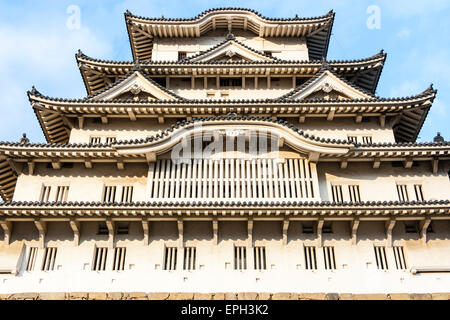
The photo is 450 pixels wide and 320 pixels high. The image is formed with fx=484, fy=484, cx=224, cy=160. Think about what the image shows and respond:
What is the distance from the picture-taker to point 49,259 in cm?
1970

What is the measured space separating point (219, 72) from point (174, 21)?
5837mm

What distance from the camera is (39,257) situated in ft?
64.2

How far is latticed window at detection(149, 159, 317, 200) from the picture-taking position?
20828 mm

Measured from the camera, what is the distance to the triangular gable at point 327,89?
2517cm

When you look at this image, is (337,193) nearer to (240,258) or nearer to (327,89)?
(240,258)

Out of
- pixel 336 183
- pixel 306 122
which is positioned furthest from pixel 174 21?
pixel 336 183

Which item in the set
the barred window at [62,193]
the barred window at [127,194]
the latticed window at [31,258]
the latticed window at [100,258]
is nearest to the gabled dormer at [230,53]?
the barred window at [127,194]

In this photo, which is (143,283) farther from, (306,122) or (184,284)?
(306,122)

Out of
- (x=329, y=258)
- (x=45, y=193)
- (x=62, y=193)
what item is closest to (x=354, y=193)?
(x=329, y=258)

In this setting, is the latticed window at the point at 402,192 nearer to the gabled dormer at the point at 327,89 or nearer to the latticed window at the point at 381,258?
the latticed window at the point at 381,258

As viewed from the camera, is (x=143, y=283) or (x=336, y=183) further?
(x=336, y=183)

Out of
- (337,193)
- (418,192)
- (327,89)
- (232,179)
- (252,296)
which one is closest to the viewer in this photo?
(252,296)

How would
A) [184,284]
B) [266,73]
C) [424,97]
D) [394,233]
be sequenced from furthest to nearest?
[266,73]
[424,97]
[394,233]
[184,284]

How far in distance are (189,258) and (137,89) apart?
10619mm
